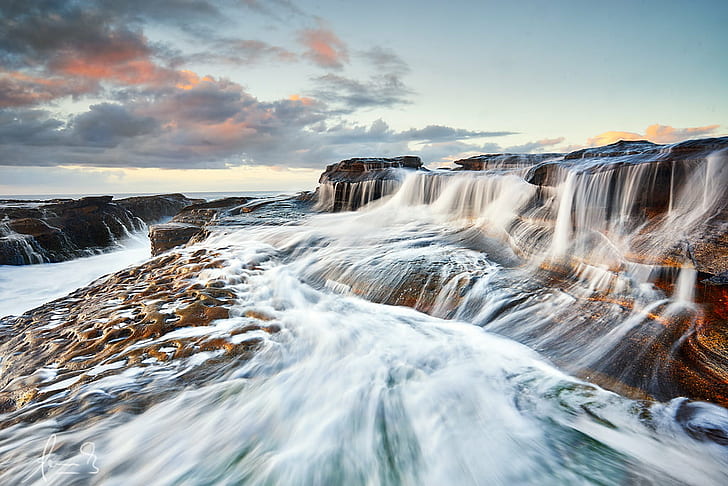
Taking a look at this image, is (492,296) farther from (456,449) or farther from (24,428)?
(24,428)

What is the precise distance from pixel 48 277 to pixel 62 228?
4.25 meters

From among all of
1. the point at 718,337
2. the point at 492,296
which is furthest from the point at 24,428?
the point at 718,337

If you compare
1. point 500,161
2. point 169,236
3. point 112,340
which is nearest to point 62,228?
point 169,236

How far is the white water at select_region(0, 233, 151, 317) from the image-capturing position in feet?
31.4

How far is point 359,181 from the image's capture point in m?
12.6

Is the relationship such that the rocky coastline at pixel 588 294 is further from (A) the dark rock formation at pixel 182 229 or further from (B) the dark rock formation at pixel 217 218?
(A) the dark rock formation at pixel 182 229

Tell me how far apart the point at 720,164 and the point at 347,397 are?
219 inches

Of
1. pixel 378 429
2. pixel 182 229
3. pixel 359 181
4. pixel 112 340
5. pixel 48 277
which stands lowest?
pixel 48 277

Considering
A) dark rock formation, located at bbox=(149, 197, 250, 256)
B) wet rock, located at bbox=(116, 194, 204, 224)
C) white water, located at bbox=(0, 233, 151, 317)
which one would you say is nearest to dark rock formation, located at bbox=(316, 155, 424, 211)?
dark rock formation, located at bbox=(149, 197, 250, 256)

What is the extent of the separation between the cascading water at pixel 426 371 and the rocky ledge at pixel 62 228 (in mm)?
10370

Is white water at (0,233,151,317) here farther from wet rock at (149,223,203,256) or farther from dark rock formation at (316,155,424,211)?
dark rock formation at (316,155,424,211)

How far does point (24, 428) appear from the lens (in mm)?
2658

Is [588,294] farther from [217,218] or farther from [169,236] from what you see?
[169,236]

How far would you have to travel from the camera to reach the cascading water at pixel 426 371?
2.50 m
